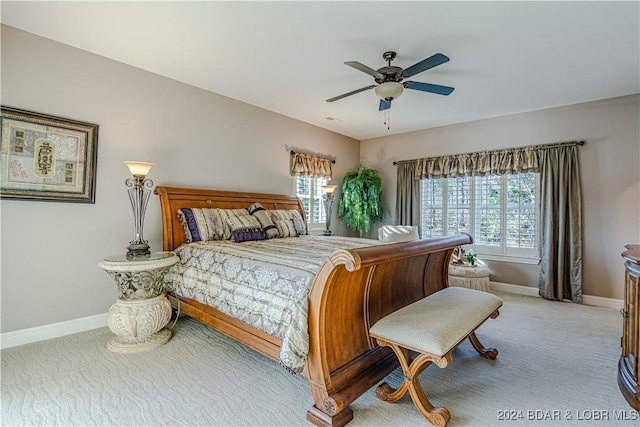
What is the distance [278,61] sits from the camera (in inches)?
127

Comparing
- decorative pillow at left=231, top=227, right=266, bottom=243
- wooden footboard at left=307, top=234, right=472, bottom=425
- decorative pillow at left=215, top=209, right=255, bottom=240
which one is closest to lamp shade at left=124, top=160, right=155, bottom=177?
decorative pillow at left=215, top=209, right=255, bottom=240

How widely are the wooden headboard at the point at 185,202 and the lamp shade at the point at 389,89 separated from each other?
2362 mm

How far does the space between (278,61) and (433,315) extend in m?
2.82

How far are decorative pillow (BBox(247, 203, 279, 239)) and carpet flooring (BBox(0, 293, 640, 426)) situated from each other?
1.33 metres

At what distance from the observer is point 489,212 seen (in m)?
5.06

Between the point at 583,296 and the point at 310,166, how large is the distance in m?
4.45

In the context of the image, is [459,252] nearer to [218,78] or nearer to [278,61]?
[278,61]

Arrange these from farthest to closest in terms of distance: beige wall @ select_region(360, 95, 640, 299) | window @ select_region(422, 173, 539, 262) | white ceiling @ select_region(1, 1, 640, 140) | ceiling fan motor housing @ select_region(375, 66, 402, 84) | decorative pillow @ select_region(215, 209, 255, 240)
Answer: window @ select_region(422, 173, 539, 262) < beige wall @ select_region(360, 95, 640, 299) < decorative pillow @ select_region(215, 209, 255, 240) < ceiling fan motor housing @ select_region(375, 66, 402, 84) < white ceiling @ select_region(1, 1, 640, 140)

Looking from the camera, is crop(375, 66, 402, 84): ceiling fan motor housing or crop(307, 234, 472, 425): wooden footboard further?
crop(375, 66, 402, 84): ceiling fan motor housing

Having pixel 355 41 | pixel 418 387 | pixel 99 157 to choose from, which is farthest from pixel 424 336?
pixel 99 157

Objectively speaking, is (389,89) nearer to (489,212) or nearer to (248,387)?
(248,387)

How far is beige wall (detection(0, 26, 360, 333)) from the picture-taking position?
9.01 ft

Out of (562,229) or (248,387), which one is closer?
(248,387)

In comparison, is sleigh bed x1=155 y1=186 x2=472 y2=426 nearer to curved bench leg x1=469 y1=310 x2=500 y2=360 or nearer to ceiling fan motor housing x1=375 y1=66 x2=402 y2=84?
curved bench leg x1=469 y1=310 x2=500 y2=360
